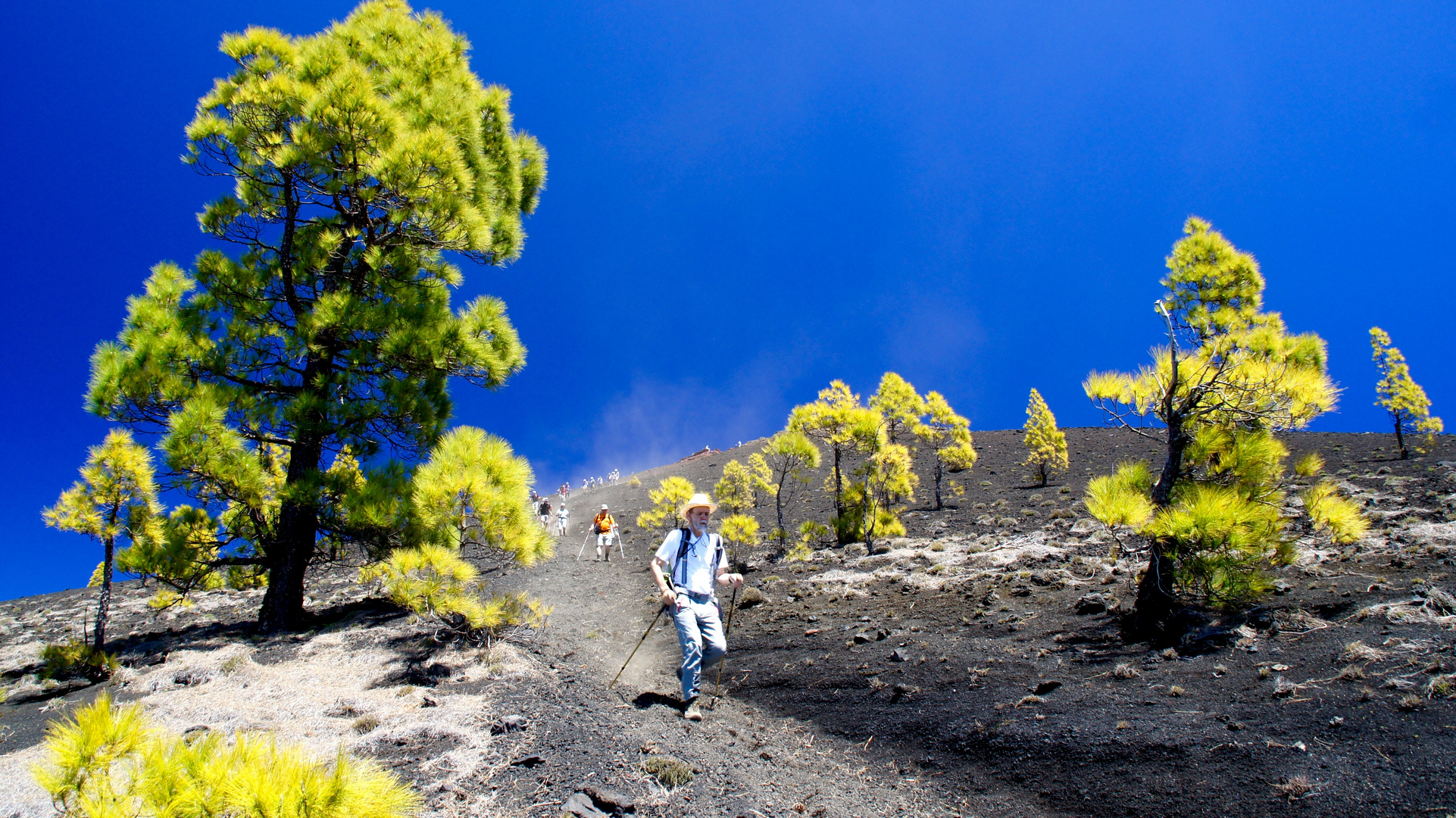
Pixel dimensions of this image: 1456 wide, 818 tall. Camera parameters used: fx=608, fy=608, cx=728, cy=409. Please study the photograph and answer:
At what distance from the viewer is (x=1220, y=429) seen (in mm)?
5867

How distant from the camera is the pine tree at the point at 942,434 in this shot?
24672 millimetres

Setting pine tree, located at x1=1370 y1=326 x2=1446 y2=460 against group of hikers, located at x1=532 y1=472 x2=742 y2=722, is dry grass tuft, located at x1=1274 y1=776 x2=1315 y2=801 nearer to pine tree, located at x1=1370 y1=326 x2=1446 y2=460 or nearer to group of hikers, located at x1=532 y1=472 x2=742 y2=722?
group of hikers, located at x1=532 y1=472 x2=742 y2=722

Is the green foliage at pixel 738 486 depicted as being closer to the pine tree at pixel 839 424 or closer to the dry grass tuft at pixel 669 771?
the pine tree at pixel 839 424

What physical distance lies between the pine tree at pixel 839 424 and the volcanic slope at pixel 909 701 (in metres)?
7.37

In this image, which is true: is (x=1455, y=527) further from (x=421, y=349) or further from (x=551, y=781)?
(x=421, y=349)

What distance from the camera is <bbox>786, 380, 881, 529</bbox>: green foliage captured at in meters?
16.7

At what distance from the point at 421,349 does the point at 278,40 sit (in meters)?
4.86

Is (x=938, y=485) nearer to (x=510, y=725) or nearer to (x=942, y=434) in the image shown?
(x=942, y=434)

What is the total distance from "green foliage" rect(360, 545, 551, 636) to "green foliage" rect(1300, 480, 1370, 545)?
7.87 metres

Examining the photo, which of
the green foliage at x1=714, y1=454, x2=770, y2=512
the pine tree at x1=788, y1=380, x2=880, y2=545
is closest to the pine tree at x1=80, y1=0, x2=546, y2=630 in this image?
the pine tree at x1=788, y1=380, x2=880, y2=545

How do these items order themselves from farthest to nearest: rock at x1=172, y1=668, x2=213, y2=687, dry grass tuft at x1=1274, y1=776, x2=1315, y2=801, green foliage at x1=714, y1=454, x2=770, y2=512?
green foliage at x1=714, y1=454, x2=770, y2=512 → rock at x1=172, y1=668, x2=213, y2=687 → dry grass tuft at x1=1274, y1=776, x2=1315, y2=801

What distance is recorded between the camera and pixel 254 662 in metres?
6.15

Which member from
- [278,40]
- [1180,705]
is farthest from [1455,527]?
[278,40]

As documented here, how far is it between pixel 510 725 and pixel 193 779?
9.50 feet
